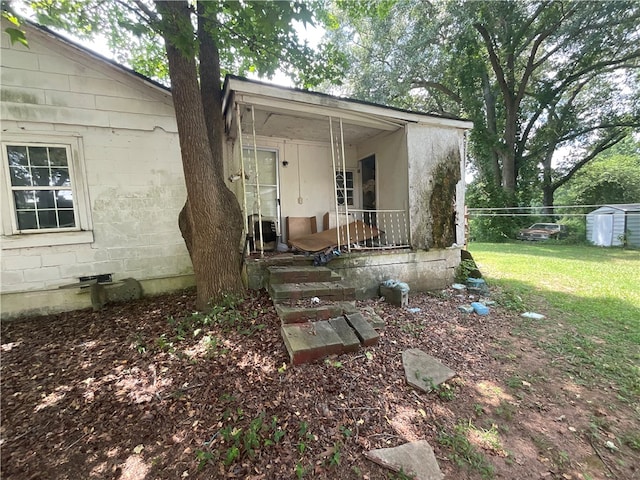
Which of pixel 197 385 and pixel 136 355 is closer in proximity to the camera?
pixel 197 385

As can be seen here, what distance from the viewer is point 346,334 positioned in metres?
3.07

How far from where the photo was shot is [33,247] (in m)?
4.38

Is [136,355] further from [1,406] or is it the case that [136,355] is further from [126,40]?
[126,40]

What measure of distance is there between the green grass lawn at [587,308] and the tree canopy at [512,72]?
8.81 metres

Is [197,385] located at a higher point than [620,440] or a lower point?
higher

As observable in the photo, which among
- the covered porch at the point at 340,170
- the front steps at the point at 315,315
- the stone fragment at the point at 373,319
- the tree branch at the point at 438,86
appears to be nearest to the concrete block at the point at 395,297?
the stone fragment at the point at 373,319

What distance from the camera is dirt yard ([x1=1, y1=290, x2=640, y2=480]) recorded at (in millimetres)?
1875

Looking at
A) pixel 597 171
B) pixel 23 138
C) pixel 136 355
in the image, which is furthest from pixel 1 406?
pixel 597 171

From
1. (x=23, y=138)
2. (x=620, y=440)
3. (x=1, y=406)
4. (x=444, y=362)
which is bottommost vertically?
(x=620, y=440)

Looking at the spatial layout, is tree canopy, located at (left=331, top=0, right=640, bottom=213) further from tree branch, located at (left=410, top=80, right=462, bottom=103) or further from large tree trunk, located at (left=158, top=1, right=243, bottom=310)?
large tree trunk, located at (left=158, top=1, right=243, bottom=310)

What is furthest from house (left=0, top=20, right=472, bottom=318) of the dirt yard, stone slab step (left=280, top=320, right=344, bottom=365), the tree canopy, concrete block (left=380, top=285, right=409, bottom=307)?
the tree canopy

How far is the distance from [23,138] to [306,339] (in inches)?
220


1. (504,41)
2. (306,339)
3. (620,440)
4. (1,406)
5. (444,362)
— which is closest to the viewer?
(620,440)

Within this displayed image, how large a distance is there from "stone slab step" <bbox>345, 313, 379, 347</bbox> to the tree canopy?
38.5 feet
